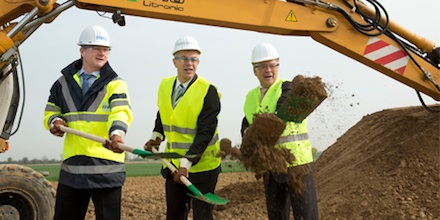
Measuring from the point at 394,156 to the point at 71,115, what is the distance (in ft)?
15.5

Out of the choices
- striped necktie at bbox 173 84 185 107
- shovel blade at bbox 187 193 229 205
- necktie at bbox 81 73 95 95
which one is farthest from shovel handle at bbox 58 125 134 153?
striped necktie at bbox 173 84 185 107

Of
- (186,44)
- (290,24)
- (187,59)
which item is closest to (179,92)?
(187,59)

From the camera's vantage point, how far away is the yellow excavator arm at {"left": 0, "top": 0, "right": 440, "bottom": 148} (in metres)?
4.79

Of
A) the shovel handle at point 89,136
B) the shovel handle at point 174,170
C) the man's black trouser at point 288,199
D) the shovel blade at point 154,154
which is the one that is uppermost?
the shovel handle at point 89,136

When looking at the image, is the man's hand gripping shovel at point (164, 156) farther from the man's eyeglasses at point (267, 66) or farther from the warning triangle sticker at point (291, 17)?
the warning triangle sticker at point (291, 17)

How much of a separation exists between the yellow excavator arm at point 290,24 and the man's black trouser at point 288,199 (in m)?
1.69

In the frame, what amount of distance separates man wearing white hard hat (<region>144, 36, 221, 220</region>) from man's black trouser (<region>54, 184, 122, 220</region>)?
1.73 ft

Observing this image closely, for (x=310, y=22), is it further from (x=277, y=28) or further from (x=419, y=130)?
(x=419, y=130)

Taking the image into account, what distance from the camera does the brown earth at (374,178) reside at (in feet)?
21.5

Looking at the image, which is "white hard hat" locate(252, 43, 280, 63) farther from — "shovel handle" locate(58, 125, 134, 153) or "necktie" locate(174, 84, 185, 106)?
"shovel handle" locate(58, 125, 134, 153)

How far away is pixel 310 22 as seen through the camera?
5.76 m

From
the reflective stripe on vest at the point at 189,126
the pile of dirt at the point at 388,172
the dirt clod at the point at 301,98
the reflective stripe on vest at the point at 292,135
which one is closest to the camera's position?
the dirt clod at the point at 301,98

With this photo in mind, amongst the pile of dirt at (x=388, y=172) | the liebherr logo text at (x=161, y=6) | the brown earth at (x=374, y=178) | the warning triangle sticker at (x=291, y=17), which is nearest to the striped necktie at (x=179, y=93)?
the liebherr logo text at (x=161, y=6)

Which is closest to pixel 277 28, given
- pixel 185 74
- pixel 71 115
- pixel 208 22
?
pixel 208 22
